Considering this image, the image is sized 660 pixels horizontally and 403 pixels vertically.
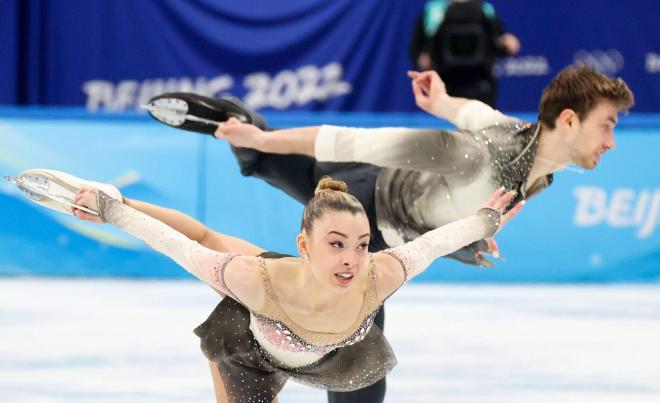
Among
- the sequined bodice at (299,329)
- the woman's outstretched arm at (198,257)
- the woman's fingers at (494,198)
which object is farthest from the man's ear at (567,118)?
the woman's outstretched arm at (198,257)

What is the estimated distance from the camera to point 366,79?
10156 mm

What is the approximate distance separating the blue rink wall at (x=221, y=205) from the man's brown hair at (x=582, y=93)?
12.2 feet

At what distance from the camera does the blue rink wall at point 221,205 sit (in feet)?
24.1

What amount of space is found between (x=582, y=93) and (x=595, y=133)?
13 cm

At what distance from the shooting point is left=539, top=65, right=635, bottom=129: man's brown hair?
364 centimetres

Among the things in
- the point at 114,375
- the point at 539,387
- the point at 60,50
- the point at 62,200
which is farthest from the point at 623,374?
the point at 60,50

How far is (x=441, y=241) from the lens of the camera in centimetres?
331

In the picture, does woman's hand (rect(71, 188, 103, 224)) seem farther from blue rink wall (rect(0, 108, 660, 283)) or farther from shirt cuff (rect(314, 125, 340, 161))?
blue rink wall (rect(0, 108, 660, 283))

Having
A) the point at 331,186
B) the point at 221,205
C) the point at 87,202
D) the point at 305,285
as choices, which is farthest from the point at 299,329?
the point at 221,205

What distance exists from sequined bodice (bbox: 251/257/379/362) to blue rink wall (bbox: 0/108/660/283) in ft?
13.7

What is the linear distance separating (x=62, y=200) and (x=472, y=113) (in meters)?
1.43

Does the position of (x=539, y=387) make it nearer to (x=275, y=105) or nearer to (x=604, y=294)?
(x=604, y=294)

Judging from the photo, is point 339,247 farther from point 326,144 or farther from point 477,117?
point 477,117

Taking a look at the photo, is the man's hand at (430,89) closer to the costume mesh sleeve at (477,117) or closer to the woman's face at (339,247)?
the costume mesh sleeve at (477,117)
